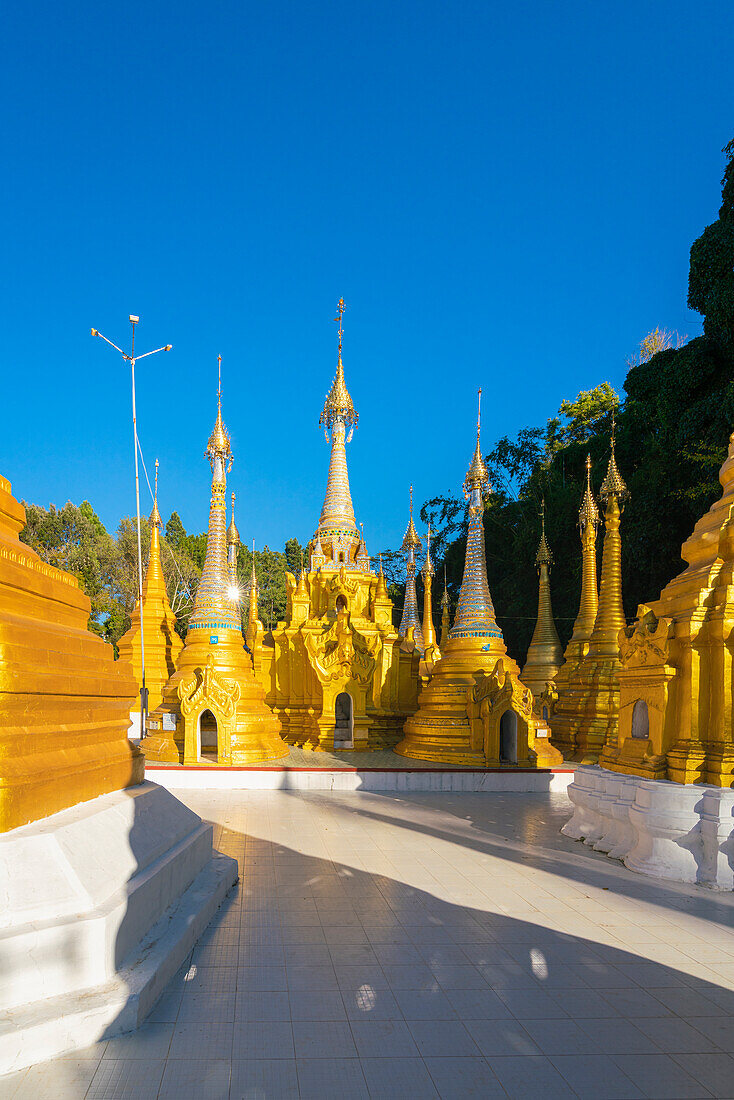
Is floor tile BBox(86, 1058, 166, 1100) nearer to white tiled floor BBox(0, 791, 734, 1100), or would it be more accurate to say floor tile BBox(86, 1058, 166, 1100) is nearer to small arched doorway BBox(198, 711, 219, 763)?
white tiled floor BBox(0, 791, 734, 1100)

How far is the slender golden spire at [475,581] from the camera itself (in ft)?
56.1

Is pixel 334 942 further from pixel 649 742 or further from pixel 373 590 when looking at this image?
pixel 373 590


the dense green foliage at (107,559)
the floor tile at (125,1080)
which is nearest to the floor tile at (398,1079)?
the floor tile at (125,1080)

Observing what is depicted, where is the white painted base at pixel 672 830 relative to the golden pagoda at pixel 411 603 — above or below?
below

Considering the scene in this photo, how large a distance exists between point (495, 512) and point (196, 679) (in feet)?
87.8

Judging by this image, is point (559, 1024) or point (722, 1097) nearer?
point (722, 1097)

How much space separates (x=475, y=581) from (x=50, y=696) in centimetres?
1361

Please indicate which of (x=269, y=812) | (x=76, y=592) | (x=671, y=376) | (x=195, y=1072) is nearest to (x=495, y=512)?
(x=671, y=376)

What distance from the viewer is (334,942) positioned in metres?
5.55

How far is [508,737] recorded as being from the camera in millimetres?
15922

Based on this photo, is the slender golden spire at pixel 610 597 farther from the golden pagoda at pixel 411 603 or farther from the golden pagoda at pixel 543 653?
the golden pagoda at pixel 411 603

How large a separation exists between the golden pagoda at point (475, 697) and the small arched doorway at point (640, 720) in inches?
225

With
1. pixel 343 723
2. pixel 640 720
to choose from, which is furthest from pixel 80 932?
pixel 343 723

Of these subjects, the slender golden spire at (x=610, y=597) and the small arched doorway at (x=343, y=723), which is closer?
the slender golden spire at (x=610, y=597)
